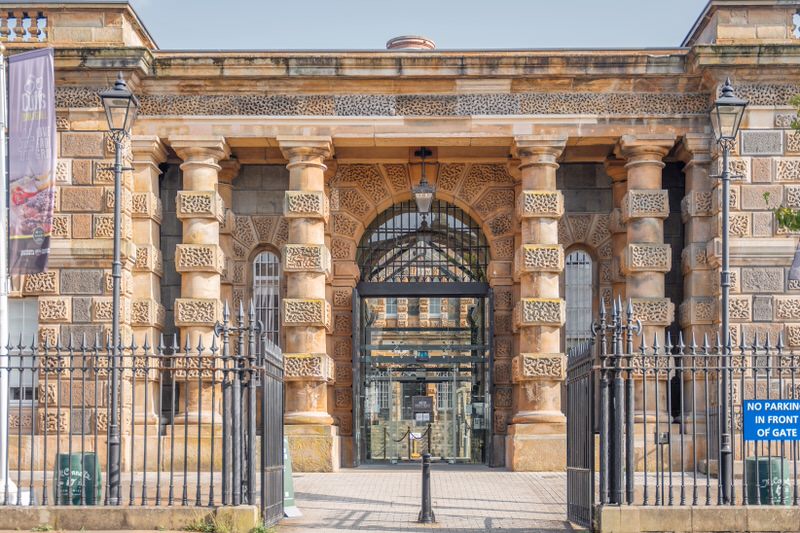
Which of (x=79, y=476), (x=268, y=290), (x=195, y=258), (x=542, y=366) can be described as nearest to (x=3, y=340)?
(x=79, y=476)

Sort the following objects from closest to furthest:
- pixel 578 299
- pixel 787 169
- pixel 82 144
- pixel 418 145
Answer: pixel 787 169, pixel 82 144, pixel 418 145, pixel 578 299

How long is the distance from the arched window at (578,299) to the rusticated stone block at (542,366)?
2614mm

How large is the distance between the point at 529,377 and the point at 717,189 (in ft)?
15.3

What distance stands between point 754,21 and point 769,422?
33.9 ft

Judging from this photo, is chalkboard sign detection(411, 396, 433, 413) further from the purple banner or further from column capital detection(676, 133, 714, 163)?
column capital detection(676, 133, 714, 163)

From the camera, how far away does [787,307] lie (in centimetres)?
2242

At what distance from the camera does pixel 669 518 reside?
1407cm

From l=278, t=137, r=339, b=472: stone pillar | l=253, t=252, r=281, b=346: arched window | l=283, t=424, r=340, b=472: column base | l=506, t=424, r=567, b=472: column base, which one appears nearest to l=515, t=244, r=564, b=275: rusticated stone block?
l=506, t=424, r=567, b=472: column base

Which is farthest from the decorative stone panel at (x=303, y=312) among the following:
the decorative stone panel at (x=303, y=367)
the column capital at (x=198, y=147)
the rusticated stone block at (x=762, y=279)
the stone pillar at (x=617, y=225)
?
the rusticated stone block at (x=762, y=279)

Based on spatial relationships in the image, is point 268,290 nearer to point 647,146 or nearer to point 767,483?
point 647,146

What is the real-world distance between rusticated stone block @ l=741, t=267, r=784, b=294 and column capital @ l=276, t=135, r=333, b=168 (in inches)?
303

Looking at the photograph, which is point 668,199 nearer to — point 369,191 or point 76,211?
point 369,191

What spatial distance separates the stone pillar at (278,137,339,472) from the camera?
23062mm

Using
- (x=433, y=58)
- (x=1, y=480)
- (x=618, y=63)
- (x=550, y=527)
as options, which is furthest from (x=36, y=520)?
(x=618, y=63)
